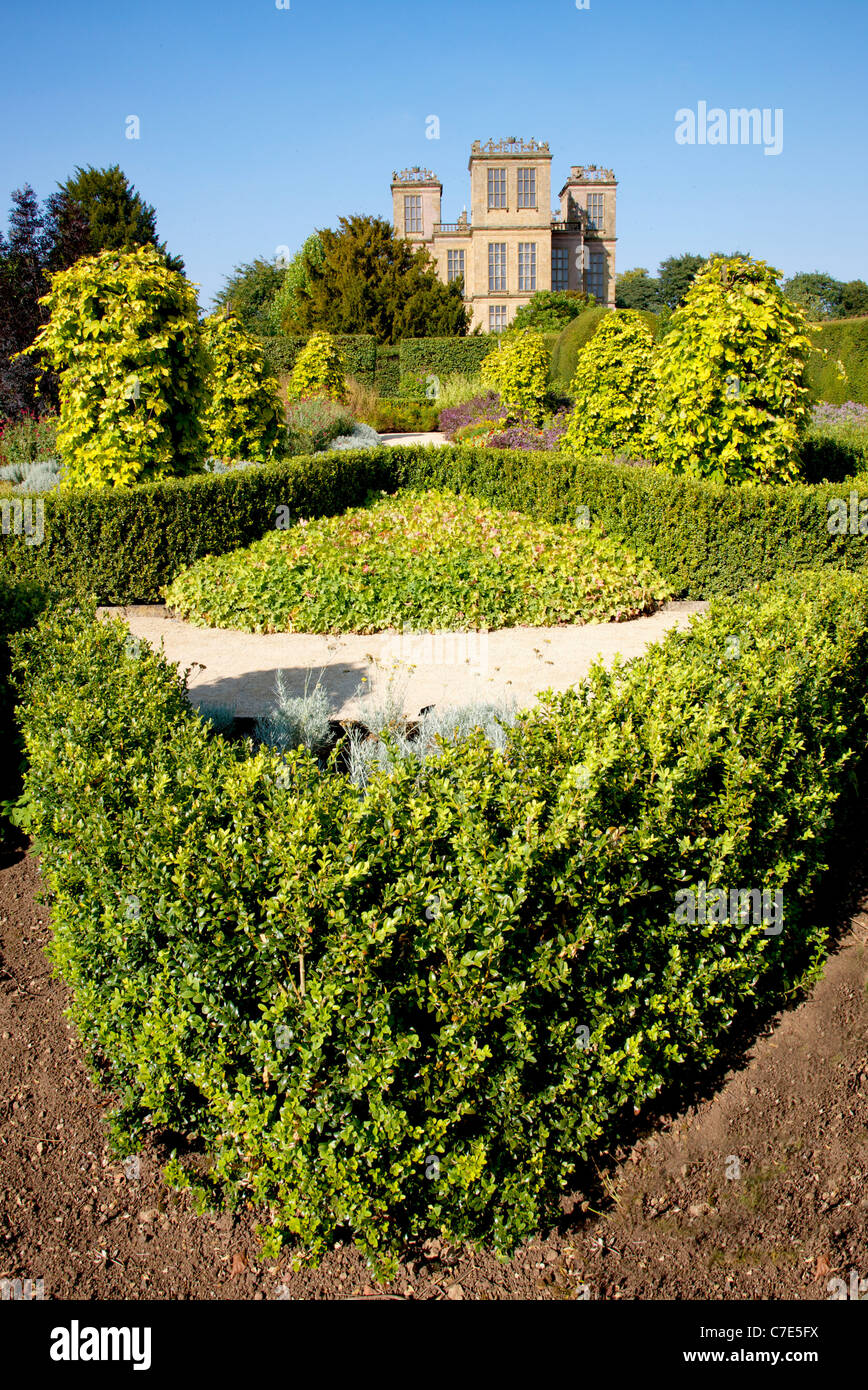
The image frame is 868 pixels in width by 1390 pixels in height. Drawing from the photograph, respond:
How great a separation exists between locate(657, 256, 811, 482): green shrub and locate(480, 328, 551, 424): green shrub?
1217cm

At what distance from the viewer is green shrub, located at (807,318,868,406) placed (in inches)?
917

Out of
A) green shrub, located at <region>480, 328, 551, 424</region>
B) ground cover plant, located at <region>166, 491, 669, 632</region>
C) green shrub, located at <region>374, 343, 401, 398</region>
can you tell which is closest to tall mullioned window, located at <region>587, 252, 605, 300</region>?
green shrub, located at <region>374, 343, 401, 398</region>

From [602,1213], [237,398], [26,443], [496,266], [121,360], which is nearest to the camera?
[602,1213]

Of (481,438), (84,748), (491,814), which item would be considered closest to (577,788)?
(491,814)

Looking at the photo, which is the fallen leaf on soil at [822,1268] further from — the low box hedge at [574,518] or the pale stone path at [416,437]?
the pale stone path at [416,437]

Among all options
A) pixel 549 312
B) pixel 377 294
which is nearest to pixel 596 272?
pixel 549 312

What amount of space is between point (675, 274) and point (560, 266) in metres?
23.1

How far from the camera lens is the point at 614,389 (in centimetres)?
1410

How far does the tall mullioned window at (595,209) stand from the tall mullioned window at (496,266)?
36.0 feet

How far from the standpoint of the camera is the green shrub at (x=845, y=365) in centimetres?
2328

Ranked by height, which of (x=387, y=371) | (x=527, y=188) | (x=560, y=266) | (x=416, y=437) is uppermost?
(x=527, y=188)

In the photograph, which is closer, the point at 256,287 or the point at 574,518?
the point at 574,518

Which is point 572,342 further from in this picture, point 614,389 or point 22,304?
point 22,304
